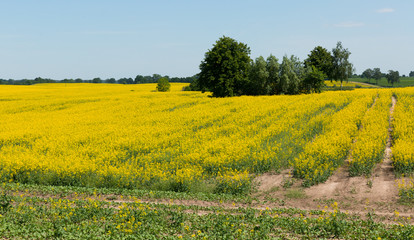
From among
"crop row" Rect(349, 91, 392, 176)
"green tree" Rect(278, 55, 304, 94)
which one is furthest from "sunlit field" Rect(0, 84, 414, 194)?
"green tree" Rect(278, 55, 304, 94)

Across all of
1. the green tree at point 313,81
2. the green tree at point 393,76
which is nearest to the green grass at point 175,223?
the green tree at point 313,81

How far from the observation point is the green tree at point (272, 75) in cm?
5941

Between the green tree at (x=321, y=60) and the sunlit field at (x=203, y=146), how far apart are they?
54.5 meters

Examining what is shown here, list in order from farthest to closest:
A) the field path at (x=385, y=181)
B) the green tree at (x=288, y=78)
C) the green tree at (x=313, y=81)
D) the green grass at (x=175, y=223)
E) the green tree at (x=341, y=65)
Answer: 1. the green tree at (x=341, y=65)
2. the green tree at (x=313, y=81)
3. the green tree at (x=288, y=78)
4. the field path at (x=385, y=181)
5. the green grass at (x=175, y=223)

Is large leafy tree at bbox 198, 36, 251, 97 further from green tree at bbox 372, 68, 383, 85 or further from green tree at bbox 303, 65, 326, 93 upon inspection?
green tree at bbox 372, 68, 383, 85

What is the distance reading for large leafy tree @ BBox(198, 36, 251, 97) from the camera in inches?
2315

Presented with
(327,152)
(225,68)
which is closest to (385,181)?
(327,152)

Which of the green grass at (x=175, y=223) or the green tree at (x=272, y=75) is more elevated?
the green tree at (x=272, y=75)

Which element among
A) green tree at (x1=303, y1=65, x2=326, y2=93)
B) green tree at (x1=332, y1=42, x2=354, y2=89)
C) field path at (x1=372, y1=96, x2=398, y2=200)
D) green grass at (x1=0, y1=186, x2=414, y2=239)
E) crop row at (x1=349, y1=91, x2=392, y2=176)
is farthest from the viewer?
green tree at (x1=332, y1=42, x2=354, y2=89)

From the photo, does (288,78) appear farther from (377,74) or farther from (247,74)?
(377,74)

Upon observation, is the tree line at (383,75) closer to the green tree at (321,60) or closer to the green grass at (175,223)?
the green tree at (321,60)

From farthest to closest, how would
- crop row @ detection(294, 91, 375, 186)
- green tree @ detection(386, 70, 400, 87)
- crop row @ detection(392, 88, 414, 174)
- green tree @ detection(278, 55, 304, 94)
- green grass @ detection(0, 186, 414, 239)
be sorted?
green tree @ detection(386, 70, 400, 87) < green tree @ detection(278, 55, 304, 94) < crop row @ detection(294, 91, 375, 186) < crop row @ detection(392, 88, 414, 174) < green grass @ detection(0, 186, 414, 239)

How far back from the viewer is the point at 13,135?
26125mm

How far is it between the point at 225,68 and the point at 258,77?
5934 mm
